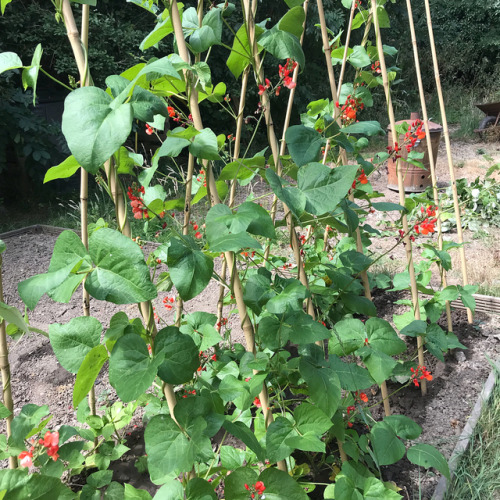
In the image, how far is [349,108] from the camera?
1.60 m

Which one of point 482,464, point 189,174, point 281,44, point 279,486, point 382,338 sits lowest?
point 482,464

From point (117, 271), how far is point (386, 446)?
86 centimetres

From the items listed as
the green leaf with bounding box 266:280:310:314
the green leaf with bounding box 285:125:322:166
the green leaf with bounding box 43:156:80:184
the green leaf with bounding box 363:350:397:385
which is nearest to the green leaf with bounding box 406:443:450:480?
the green leaf with bounding box 363:350:397:385

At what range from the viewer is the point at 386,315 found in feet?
7.88

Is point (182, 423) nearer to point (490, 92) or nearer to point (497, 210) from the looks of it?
point (497, 210)

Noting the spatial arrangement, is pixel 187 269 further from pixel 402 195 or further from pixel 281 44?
pixel 402 195

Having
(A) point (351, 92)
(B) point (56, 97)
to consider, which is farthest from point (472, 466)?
(B) point (56, 97)

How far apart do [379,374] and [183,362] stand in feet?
1.86

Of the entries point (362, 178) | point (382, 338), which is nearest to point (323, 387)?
point (382, 338)

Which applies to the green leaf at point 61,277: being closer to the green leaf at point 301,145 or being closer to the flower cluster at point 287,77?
the green leaf at point 301,145

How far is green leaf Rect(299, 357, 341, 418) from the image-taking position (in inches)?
37.8

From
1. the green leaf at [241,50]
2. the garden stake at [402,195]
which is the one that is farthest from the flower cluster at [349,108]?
the green leaf at [241,50]

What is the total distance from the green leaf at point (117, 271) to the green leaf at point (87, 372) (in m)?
0.14

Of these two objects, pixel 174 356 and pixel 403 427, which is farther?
pixel 403 427
